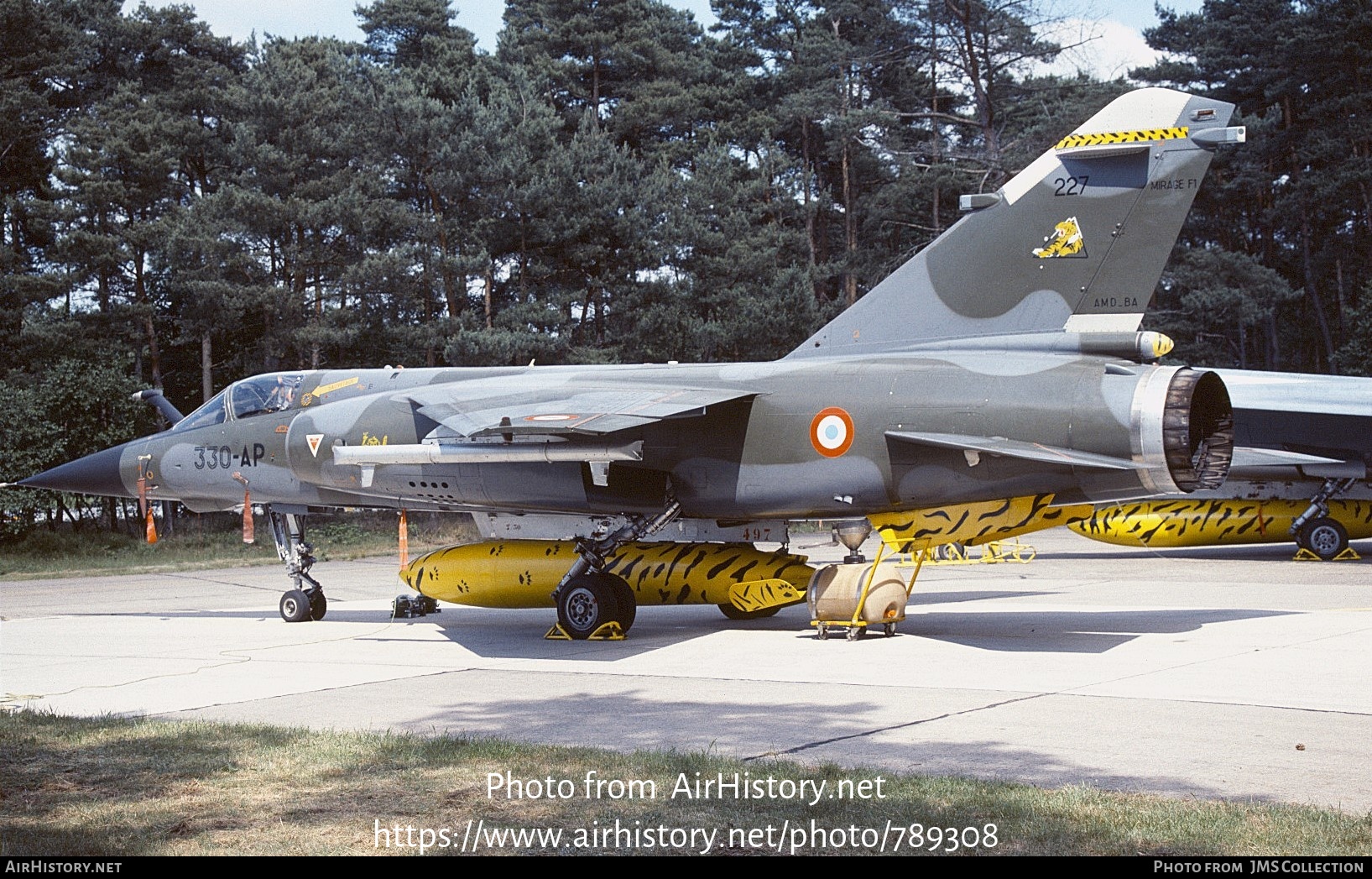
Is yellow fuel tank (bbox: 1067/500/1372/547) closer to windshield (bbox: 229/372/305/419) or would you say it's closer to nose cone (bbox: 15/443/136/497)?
windshield (bbox: 229/372/305/419)

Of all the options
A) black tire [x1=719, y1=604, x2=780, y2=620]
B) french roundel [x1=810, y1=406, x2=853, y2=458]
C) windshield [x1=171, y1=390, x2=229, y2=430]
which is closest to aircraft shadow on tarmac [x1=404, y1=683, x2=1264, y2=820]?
french roundel [x1=810, y1=406, x2=853, y2=458]

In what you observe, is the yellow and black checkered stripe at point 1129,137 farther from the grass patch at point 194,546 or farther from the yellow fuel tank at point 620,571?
the grass patch at point 194,546

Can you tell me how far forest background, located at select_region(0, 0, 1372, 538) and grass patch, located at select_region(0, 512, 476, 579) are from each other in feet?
3.51

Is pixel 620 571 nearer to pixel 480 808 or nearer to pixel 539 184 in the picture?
pixel 480 808

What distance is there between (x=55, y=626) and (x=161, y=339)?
2578 cm

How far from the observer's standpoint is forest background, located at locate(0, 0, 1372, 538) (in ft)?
114

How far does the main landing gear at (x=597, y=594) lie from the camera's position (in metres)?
13.1

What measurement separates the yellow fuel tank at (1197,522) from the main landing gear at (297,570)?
1447cm

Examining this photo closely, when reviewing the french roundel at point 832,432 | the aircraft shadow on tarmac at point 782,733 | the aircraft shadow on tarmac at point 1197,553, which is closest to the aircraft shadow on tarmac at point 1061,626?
the french roundel at point 832,432

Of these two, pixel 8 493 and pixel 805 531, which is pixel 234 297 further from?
pixel 805 531

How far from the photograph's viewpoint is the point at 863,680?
9938 millimetres

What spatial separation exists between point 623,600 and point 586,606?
429 mm

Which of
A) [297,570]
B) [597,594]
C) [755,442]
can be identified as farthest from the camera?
[297,570]

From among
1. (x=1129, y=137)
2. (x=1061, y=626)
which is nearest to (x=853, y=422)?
(x=1061, y=626)
